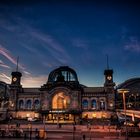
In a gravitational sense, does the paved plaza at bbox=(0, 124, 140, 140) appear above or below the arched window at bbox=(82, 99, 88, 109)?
below

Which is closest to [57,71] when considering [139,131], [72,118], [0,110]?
[72,118]

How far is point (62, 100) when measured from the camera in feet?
325

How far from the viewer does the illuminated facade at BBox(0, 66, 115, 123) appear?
9675 cm

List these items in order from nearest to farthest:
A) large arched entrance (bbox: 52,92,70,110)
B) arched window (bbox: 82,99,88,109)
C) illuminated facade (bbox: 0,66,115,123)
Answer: illuminated facade (bbox: 0,66,115,123) < large arched entrance (bbox: 52,92,70,110) < arched window (bbox: 82,99,88,109)

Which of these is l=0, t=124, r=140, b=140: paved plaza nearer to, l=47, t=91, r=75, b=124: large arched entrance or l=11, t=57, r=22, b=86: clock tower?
l=47, t=91, r=75, b=124: large arched entrance

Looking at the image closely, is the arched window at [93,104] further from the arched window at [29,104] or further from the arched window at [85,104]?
the arched window at [29,104]

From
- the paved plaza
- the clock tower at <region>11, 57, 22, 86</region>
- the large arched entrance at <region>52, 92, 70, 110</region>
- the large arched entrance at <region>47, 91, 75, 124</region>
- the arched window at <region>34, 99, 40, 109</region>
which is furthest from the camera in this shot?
the clock tower at <region>11, 57, 22, 86</region>

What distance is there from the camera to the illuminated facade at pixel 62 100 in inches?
3809

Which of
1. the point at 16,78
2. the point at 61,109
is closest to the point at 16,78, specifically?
the point at 16,78

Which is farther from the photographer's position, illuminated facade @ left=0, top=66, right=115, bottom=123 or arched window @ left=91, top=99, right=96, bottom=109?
arched window @ left=91, top=99, right=96, bottom=109

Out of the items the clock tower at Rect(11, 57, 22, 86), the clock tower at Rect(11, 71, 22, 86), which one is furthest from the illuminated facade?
the clock tower at Rect(11, 71, 22, 86)

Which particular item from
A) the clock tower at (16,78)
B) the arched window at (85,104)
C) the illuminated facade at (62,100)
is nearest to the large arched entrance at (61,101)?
the illuminated facade at (62,100)

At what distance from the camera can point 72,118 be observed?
314ft

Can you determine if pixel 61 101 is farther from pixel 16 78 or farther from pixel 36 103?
pixel 16 78
